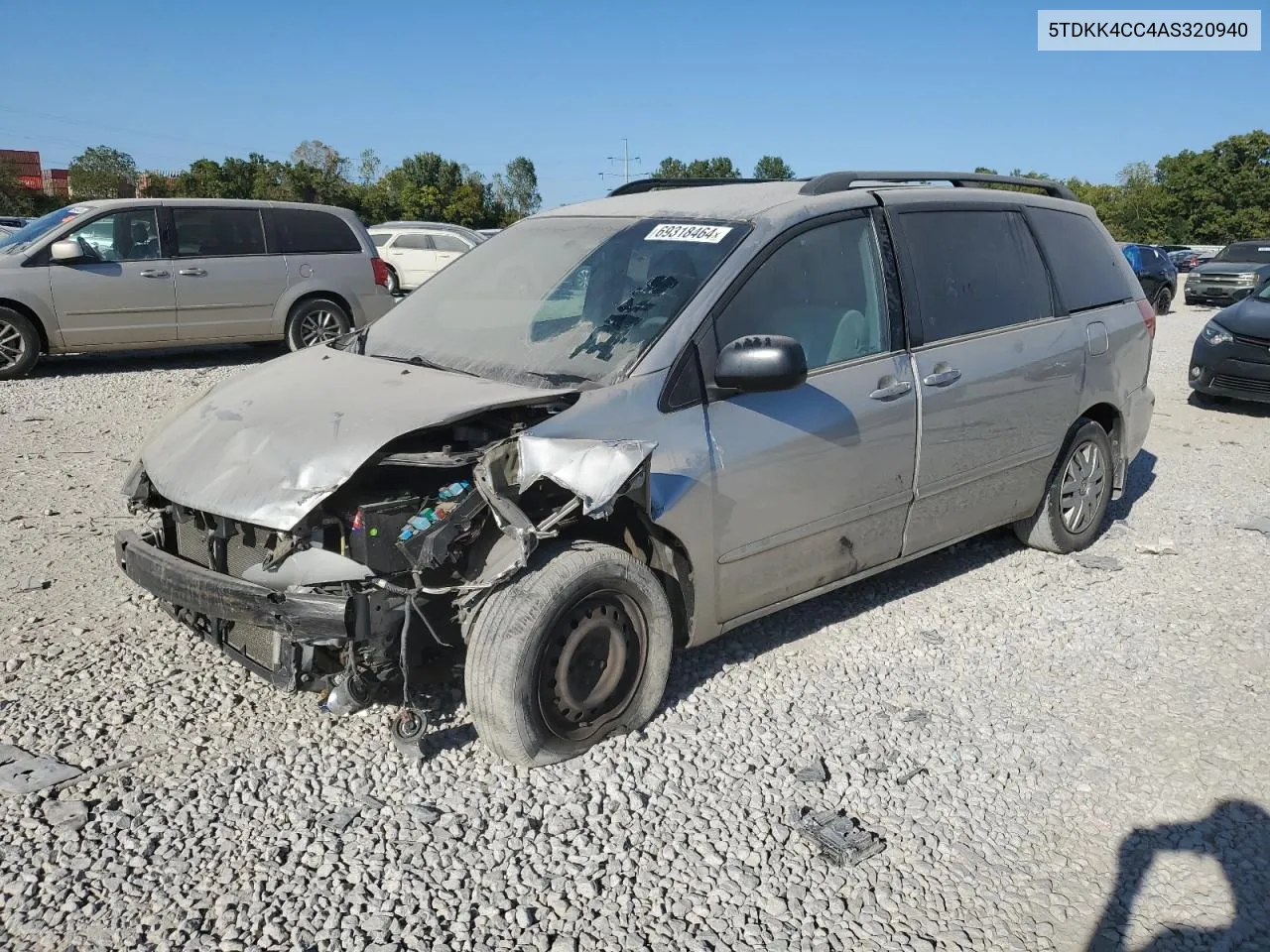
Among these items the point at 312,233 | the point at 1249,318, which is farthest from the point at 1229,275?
the point at 312,233

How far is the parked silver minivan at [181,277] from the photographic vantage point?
10375mm

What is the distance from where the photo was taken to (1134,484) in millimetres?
7527

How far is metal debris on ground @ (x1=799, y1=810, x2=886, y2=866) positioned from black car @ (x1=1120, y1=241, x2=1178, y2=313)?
21.6 m

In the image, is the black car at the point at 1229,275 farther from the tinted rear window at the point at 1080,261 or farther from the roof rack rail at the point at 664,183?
the roof rack rail at the point at 664,183

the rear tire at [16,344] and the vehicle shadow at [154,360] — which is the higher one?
the rear tire at [16,344]

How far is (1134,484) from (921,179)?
3.68 meters

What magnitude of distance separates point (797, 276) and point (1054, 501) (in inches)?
92.7

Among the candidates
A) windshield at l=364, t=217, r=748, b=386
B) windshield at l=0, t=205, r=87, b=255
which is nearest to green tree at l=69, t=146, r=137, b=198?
windshield at l=0, t=205, r=87, b=255

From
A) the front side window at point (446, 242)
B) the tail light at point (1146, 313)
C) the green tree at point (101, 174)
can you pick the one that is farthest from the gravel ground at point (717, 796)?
the green tree at point (101, 174)

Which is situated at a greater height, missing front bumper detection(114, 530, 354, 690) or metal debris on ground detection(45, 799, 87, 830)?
missing front bumper detection(114, 530, 354, 690)

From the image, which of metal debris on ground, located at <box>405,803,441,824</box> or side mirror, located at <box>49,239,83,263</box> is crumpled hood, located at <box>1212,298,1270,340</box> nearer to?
metal debris on ground, located at <box>405,803,441,824</box>

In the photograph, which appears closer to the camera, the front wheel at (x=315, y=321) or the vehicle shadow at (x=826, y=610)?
the vehicle shadow at (x=826, y=610)

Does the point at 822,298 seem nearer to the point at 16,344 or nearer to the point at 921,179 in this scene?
the point at 921,179

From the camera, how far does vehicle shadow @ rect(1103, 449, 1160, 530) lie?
6.76 metres
